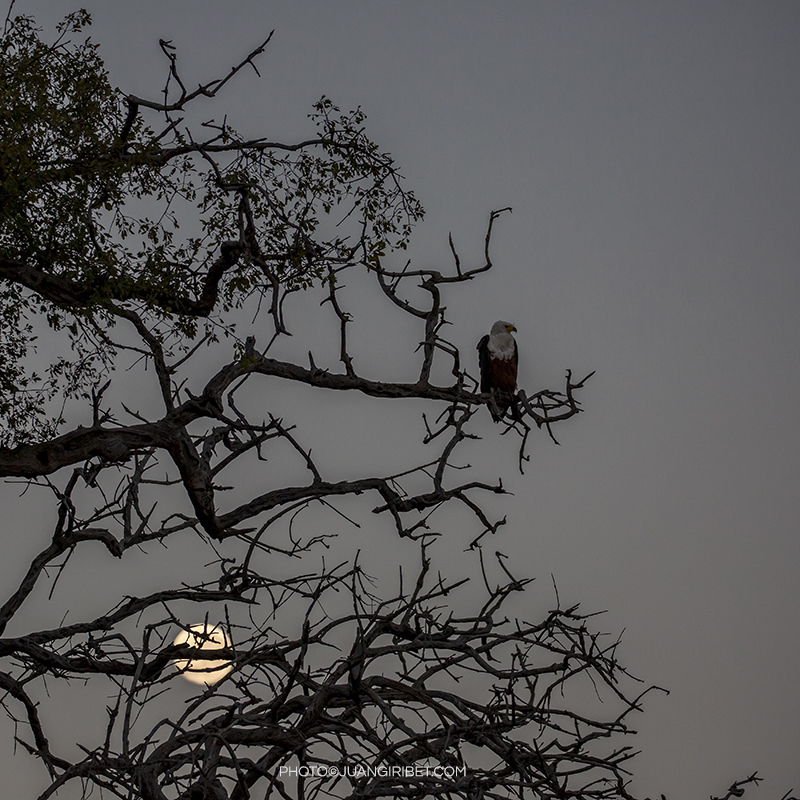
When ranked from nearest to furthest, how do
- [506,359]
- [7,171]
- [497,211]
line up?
[7,171], [497,211], [506,359]

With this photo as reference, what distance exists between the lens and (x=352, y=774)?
320 cm

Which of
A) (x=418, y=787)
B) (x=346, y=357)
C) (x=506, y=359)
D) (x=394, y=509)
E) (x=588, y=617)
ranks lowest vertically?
(x=418, y=787)

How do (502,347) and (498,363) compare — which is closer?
(498,363)

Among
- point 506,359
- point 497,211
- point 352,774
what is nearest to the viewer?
point 352,774

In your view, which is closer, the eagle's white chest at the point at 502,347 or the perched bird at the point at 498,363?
the perched bird at the point at 498,363

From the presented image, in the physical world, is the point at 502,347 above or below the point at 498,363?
above

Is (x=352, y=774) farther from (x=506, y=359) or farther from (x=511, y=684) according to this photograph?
(x=506, y=359)

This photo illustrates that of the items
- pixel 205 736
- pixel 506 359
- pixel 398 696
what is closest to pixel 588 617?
pixel 398 696

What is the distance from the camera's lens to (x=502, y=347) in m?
8.25

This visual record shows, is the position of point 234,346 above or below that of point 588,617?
above

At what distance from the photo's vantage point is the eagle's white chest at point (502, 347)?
8188mm

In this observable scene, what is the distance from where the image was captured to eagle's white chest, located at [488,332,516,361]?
26.9 ft

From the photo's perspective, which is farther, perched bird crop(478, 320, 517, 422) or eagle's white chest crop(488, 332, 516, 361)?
eagle's white chest crop(488, 332, 516, 361)

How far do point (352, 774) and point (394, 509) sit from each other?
1876 mm
